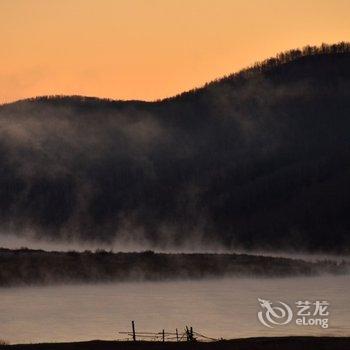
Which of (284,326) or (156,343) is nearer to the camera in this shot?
(156,343)

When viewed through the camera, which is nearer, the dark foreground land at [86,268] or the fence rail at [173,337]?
the fence rail at [173,337]

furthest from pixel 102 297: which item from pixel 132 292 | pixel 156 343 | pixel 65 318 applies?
pixel 156 343

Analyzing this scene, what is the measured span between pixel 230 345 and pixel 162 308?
185ft

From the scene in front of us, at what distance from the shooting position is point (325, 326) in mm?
94938

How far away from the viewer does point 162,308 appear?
423 feet

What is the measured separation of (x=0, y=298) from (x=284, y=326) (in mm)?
57703

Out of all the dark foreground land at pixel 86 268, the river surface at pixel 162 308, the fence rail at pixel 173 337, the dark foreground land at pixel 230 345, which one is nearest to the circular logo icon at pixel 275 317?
the river surface at pixel 162 308

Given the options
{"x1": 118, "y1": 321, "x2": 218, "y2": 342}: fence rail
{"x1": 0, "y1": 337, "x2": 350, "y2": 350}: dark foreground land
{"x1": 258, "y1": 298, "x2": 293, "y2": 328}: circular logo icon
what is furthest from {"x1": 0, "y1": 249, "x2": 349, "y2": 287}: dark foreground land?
{"x1": 0, "y1": 337, "x2": 350, "y2": 350}: dark foreground land

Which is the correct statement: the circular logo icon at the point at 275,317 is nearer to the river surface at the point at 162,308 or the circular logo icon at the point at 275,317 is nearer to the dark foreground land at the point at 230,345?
the river surface at the point at 162,308

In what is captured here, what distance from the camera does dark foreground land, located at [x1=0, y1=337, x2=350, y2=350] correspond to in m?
70.7

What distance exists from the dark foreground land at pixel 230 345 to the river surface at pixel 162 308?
1320cm

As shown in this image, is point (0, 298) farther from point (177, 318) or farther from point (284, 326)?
point (284, 326)

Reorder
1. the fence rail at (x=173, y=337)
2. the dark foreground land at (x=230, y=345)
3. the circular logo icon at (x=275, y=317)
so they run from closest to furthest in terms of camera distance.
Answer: the dark foreground land at (x=230, y=345) < the fence rail at (x=173, y=337) < the circular logo icon at (x=275, y=317)

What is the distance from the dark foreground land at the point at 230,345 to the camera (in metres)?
70.7
